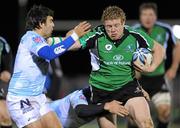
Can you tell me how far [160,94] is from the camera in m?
11.0

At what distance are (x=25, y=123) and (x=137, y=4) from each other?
10.7 m

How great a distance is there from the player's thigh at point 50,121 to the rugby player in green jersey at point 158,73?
117 inches

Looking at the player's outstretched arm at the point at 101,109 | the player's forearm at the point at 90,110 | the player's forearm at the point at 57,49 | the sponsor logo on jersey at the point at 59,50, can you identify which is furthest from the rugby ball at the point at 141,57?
the sponsor logo on jersey at the point at 59,50

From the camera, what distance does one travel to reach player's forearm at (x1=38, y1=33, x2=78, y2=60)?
7.99 meters

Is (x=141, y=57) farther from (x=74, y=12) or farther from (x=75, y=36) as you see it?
(x=74, y=12)

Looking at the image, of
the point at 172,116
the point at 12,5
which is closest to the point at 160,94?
the point at 172,116

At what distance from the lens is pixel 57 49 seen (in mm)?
8070

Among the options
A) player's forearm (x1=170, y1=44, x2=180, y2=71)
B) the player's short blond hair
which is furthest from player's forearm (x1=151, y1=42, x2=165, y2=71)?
player's forearm (x1=170, y1=44, x2=180, y2=71)

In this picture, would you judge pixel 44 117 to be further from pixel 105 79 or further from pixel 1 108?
pixel 1 108

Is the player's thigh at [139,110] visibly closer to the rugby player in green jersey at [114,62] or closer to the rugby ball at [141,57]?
the rugby player in green jersey at [114,62]

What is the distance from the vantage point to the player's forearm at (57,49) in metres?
7.99

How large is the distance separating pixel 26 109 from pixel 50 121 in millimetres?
293

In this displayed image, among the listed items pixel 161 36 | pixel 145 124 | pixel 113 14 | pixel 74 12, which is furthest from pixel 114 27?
pixel 74 12

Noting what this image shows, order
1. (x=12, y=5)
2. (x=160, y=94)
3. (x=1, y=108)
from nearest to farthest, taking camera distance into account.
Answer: (x=1, y=108)
(x=160, y=94)
(x=12, y=5)
